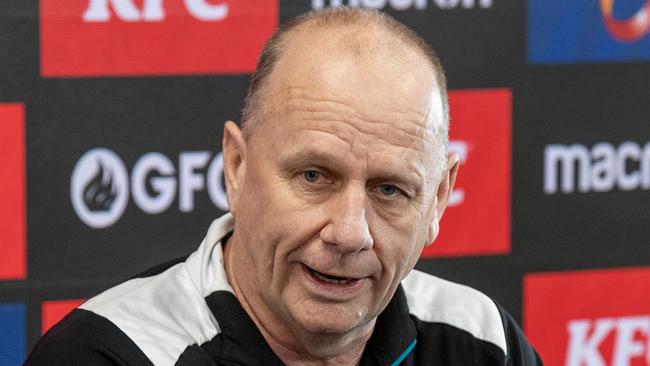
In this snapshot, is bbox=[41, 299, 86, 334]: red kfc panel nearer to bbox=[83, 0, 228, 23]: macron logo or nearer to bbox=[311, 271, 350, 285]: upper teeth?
bbox=[83, 0, 228, 23]: macron logo

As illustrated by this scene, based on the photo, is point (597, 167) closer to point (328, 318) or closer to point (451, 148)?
point (451, 148)

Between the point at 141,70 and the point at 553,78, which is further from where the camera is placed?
the point at 553,78

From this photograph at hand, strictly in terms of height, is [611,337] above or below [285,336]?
below

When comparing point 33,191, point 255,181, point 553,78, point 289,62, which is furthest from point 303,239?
point 553,78

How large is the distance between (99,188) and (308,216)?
901 mm

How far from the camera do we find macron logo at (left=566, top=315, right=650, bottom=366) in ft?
8.74

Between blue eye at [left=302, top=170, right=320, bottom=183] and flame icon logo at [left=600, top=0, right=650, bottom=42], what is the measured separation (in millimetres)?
1287

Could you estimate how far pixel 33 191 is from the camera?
2.23 m

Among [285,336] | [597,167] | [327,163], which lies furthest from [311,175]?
[597,167]

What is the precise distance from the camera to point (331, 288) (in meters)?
1.47

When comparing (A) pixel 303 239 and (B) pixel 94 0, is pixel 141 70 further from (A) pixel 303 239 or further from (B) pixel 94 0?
(A) pixel 303 239

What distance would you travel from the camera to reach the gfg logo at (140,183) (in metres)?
2.26

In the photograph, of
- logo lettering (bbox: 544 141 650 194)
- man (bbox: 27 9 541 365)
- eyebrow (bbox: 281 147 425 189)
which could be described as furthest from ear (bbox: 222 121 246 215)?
logo lettering (bbox: 544 141 650 194)

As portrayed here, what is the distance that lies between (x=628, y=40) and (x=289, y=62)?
1.28 meters
